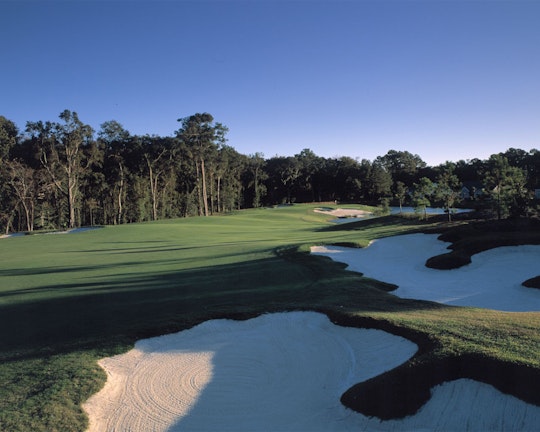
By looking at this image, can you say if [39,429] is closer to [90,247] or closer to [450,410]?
[450,410]

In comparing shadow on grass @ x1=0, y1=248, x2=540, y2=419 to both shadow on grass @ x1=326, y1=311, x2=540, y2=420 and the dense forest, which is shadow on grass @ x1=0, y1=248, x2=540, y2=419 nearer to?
shadow on grass @ x1=326, y1=311, x2=540, y2=420

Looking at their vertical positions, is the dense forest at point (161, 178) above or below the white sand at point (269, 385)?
above

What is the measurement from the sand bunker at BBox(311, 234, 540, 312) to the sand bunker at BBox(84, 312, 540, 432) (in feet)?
17.8

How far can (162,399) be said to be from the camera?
5.73 metres

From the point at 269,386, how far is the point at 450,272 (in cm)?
1072

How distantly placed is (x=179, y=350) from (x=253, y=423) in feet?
9.30

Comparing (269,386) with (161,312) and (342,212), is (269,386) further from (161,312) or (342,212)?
(342,212)

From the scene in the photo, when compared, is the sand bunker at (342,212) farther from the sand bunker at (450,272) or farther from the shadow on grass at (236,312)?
the shadow on grass at (236,312)

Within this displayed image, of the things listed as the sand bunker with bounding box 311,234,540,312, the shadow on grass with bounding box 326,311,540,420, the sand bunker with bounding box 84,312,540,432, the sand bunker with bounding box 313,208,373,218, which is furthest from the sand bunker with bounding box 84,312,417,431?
the sand bunker with bounding box 313,208,373,218

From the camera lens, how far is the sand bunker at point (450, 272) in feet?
36.5

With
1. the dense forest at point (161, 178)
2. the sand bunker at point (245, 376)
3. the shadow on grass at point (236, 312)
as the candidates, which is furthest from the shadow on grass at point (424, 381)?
the dense forest at point (161, 178)

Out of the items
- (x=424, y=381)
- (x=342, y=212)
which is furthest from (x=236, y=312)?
(x=342, y=212)

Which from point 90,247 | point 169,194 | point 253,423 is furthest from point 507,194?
point 169,194

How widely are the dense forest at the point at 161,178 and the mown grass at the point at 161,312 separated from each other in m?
11.0
